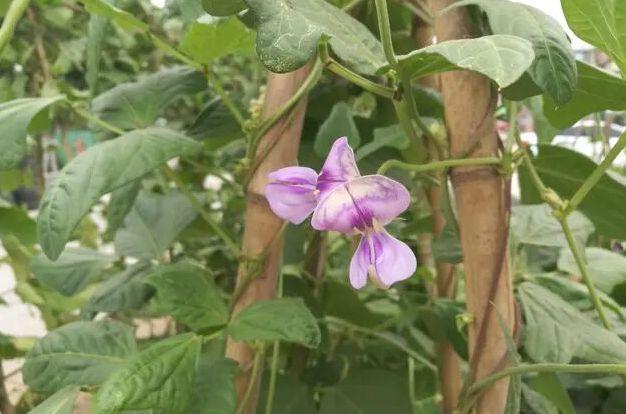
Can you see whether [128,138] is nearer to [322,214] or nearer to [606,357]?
[322,214]

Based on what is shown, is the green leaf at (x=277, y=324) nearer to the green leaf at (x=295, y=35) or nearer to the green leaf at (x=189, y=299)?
the green leaf at (x=189, y=299)

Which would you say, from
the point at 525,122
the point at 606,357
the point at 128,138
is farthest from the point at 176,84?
the point at 525,122

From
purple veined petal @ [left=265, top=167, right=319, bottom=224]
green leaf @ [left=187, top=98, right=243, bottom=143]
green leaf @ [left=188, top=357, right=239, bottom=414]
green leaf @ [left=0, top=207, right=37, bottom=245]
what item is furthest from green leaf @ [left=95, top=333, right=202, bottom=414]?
green leaf @ [left=0, top=207, right=37, bottom=245]

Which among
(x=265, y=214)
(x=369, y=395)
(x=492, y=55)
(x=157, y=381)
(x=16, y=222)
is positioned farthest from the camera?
(x=16, y=222)

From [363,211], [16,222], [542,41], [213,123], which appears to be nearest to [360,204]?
[363,211]

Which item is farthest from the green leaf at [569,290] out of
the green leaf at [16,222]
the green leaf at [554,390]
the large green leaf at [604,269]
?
the green leaf at [16,222]

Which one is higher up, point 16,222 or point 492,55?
point 492,55

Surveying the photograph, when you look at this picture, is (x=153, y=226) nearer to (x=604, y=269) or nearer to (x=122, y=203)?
(x=122, y=203)
